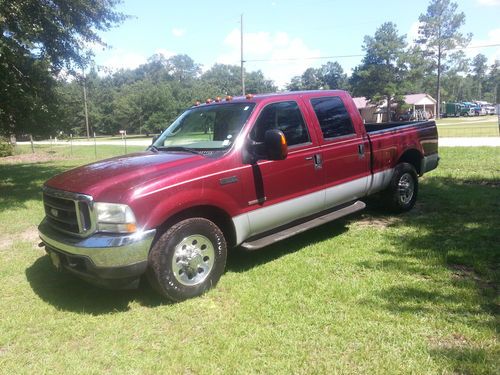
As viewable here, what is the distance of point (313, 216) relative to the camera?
539 cm

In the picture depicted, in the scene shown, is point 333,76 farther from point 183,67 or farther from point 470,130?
point 470,130

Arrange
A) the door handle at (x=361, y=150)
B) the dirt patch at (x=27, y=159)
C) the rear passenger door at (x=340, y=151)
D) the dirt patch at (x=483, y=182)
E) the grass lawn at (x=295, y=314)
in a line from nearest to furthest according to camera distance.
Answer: the grass lawn at (x=295, y=314) → the rear passenger door at (x=340, y=151) → the door handle at (x=361, y=150) → the dirt patch at (x=483, y=182) → the dirt patch at (x=27, y=159)

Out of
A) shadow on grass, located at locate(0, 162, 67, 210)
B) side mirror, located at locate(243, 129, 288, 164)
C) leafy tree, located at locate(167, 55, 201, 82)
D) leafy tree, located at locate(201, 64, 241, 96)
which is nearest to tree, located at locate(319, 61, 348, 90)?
leafy tree, located at locate(201, 64, 241, 96)

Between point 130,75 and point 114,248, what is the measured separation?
137594 mm

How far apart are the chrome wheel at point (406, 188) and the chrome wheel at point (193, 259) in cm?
368

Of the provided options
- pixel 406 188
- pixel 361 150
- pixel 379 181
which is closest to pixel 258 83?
pixel 406 188

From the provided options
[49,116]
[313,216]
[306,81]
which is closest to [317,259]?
[313,216]

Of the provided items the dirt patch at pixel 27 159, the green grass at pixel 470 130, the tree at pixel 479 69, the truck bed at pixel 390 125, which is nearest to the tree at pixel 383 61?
the green grass at pixel 470 130

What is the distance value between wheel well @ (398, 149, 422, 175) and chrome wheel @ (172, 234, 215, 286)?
12.9ft

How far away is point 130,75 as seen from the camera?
5202 inches

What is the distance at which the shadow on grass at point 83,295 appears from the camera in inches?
165

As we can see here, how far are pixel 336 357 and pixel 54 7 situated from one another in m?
10.4

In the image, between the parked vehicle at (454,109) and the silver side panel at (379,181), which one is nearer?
the silver side panel at (379,181)

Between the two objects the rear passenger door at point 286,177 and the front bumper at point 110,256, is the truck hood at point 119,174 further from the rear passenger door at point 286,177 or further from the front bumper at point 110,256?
the rear passenger door at point 286,177
